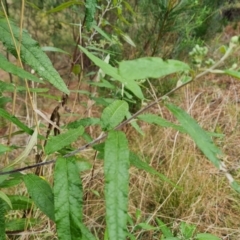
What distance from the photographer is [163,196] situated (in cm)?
221

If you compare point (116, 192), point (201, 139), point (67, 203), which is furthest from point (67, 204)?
point (201, 139)

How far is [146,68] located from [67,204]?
1.13 ft

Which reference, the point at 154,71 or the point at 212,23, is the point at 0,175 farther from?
the point at 212,23

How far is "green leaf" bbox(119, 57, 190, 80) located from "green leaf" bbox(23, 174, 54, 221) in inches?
16.8

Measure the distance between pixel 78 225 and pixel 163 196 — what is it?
1.49 meters

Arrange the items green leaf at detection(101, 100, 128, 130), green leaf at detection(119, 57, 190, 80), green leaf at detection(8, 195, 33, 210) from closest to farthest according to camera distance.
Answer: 1. green leaf at detection(119, 57, 190, 80)
2. green leaf at detection(101, 100, 128, 130)
3. green leaf at detection(8, 195, 33, 210)

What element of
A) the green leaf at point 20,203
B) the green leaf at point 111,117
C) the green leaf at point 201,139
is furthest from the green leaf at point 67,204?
the green leaf at point 20,203

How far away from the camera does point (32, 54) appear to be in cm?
88

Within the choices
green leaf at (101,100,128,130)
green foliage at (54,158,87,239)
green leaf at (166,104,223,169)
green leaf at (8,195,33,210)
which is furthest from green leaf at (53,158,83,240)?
green leaf at (8,195,33,210)

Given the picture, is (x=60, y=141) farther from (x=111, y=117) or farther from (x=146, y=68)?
(x=146, y=68)

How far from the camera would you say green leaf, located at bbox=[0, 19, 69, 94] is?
855 millimetres

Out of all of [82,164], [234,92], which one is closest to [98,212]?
[82,164]

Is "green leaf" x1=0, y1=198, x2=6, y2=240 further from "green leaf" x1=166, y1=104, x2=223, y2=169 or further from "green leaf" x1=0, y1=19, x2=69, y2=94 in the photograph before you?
"green leaf" x1=166, y1=104, x2=223, y2=169

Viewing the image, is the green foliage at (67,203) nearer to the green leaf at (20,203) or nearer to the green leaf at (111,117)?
the green leaf at (111,117)
